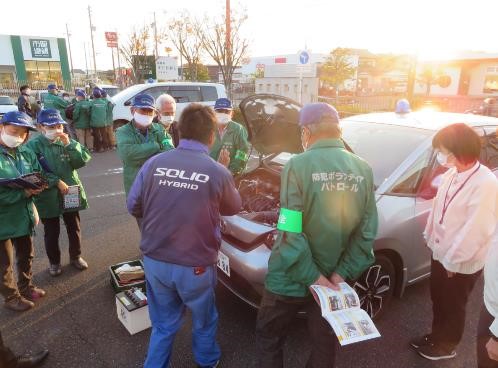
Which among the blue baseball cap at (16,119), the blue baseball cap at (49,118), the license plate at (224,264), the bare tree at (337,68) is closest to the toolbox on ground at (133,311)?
the license plate at (224,264)

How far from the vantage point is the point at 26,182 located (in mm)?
3016

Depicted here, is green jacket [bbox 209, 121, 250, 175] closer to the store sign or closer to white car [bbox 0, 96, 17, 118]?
white car [bbox 0, 96, 17, 118]

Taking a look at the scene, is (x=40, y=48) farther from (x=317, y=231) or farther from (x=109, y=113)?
(x=317, y=231)

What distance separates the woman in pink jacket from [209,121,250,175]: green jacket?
2368 mm

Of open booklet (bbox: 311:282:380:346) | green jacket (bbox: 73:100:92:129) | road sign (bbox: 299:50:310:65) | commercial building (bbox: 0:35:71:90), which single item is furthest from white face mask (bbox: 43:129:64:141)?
commercial building (bbox: 0:35:71:90)

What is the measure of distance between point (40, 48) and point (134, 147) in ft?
120

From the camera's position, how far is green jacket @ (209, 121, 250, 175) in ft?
14.5

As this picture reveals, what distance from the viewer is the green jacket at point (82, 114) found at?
10250 mm

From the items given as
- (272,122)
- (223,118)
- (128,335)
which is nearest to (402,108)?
(272,122)

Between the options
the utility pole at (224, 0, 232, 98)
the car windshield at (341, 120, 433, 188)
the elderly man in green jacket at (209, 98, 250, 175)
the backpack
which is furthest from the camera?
the utility pole at (224, 0, 232, 98)

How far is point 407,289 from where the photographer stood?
3.63m

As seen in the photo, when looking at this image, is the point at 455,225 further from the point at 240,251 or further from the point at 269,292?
the point at 240,251

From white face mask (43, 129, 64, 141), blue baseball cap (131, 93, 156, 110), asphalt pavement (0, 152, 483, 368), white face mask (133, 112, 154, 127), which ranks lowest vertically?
asphalt pavement (0, 152, 483, 368)

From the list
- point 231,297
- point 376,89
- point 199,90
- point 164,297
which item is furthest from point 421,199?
point 376,89
